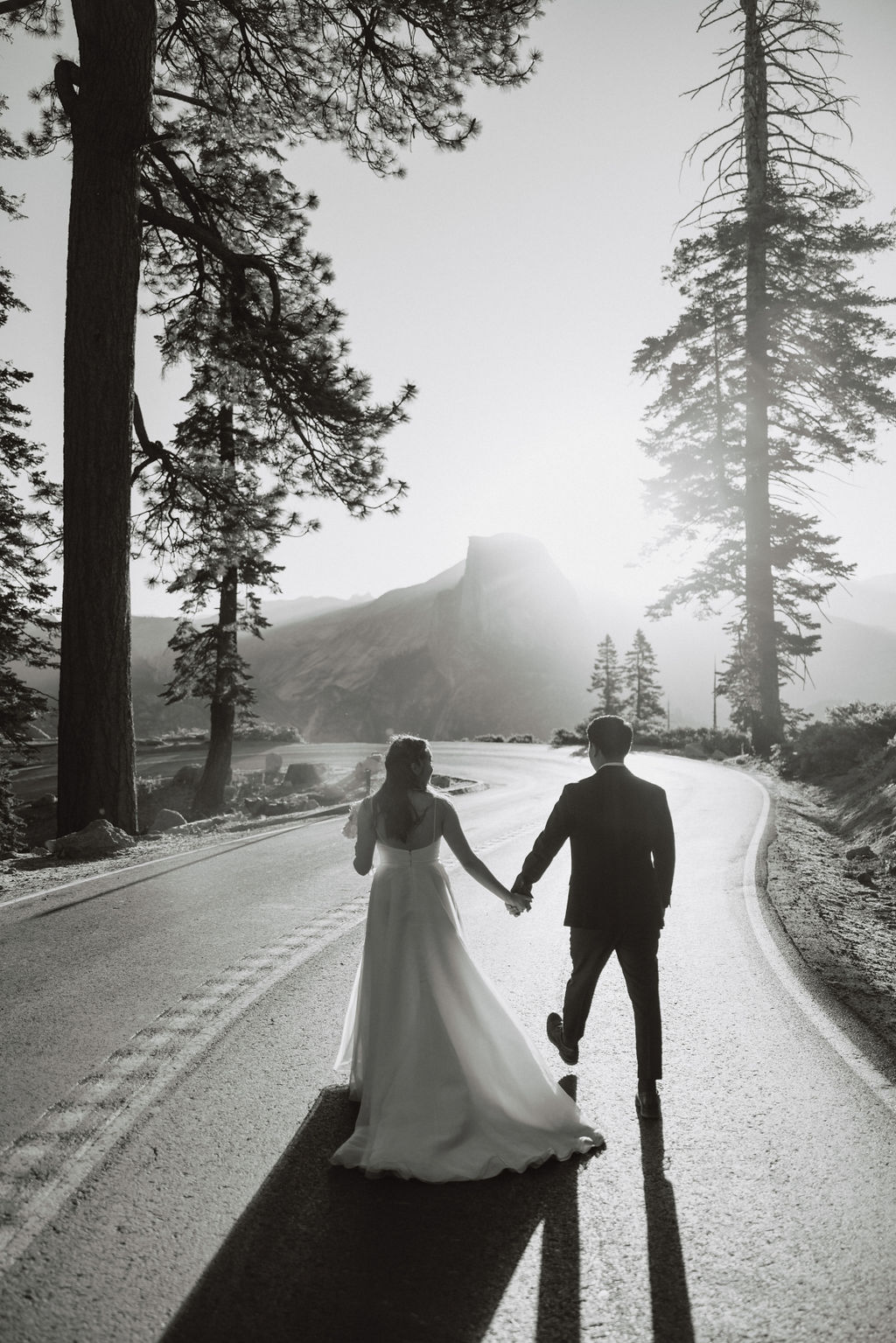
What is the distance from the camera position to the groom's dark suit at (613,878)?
14.8 ft

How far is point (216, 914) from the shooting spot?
324 inches

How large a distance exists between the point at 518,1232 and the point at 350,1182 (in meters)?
0.75

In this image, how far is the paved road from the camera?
2846 millimetres

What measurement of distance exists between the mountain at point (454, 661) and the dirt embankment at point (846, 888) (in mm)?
91450

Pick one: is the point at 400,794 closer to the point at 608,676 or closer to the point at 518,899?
the point at 518,899

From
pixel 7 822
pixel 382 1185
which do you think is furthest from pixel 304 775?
pixel 382 1185

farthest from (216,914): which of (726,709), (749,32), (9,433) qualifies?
(726,709)

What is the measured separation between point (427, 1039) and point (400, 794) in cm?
112

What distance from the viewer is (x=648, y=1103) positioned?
4254mm

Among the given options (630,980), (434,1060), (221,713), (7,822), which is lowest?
(7,822)

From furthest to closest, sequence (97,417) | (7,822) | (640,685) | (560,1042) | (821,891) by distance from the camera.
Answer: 1. (640,685)
2. (7,822)
3. (97,417)
4. (821,891)
5. (560,1042)

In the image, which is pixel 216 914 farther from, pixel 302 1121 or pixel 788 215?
pixel 788 215

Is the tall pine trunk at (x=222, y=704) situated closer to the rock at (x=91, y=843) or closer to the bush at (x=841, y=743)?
the rock at (x=91, y=843)

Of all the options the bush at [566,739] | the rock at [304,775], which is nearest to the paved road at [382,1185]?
the rock at [304,775]
